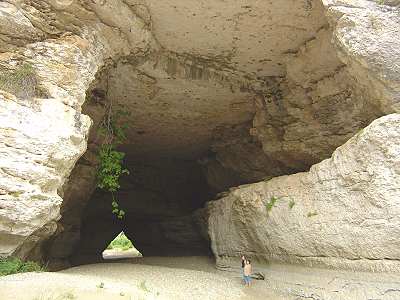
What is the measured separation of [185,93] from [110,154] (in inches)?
124

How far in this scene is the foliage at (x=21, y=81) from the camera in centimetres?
651

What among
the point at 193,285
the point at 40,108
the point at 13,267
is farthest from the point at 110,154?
A: the point at 13,267

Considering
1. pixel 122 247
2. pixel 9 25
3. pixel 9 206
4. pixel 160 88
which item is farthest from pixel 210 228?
pixel 122 247

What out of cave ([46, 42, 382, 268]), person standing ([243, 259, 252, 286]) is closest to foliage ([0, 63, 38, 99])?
cave ([46, 42, 382, 268])

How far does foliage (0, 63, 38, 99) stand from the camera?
6.51 meters

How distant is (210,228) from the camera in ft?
41.4

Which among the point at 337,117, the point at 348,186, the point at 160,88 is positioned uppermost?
the point at 160,88

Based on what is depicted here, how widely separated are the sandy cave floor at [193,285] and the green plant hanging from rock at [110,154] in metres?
2.43

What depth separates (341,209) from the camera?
6.70 metres

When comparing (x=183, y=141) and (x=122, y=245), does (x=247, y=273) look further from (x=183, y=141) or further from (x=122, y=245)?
(x=122, y=245)

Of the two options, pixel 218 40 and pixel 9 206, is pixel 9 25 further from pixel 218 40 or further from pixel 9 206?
pixel 218 40

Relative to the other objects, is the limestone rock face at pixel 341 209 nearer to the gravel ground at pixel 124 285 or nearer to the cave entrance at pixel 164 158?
the gravel ground at pixel 124 285

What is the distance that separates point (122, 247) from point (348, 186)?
117 ft

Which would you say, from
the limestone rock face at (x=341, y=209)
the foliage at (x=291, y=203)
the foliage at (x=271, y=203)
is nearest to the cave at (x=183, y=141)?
the limestone rock face at (x=341, y=209)
